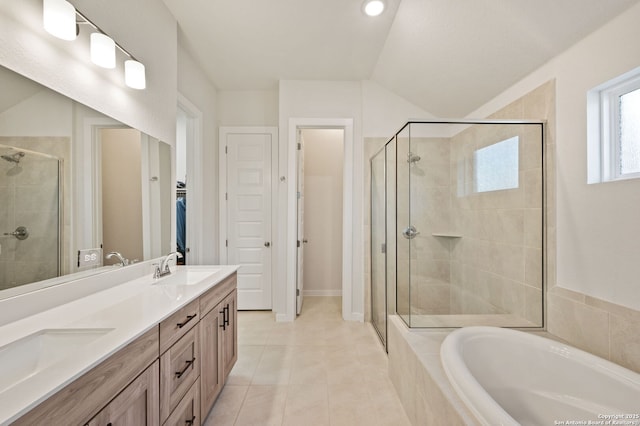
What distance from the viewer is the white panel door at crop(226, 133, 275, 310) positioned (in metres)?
3.29

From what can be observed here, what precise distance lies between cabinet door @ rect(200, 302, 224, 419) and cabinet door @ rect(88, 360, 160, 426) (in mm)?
425

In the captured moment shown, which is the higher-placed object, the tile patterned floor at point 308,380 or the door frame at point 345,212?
the door frame at point 345,212

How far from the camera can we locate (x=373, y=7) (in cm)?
202

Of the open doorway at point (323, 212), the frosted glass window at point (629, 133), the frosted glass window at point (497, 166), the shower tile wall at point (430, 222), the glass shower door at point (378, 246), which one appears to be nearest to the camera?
the frosted glass window at point (629, 133)

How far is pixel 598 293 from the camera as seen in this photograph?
138cm

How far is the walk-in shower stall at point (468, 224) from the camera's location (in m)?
1.79

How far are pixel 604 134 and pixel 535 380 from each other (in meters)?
1.31

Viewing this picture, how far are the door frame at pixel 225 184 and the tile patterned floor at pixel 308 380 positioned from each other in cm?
79

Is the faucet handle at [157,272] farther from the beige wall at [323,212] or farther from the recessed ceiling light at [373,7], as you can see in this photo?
the beige wall at [323,212]

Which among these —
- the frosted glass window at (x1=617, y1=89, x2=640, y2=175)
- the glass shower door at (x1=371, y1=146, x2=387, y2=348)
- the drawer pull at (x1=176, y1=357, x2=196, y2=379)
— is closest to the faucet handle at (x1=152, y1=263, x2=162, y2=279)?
the drawer pull at (x1=176, y1=357, x2=196, y2=379)

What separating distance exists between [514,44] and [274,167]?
2.45 meters

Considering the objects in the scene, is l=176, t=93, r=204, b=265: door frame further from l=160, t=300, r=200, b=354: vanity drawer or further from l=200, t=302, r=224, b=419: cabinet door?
l=160, t=300, r=200, b=354: vanity drawer

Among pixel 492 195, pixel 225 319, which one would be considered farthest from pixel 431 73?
pixel 225 319

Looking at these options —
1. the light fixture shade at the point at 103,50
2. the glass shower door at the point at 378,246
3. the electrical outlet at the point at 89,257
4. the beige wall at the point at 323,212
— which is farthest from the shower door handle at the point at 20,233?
the beige wall at the point at 323,212
